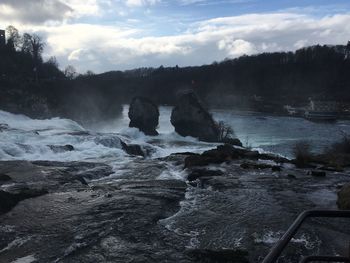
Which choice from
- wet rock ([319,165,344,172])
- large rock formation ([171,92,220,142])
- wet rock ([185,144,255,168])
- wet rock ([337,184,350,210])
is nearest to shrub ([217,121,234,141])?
large rock formation ([171,92,220,142])

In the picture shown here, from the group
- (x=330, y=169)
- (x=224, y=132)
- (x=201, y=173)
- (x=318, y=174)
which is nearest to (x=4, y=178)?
(x=201, y=173)

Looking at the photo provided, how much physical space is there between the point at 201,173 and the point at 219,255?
14.9m

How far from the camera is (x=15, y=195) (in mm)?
20609

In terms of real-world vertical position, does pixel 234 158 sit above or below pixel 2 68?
below

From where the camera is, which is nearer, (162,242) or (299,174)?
(162,242)

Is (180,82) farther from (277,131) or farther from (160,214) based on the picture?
(160,214)

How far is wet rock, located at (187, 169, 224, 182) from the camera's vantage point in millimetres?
27709

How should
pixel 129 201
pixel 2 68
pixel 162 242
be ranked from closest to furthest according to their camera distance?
pixel 162 242
pixel 129 201
pixel 2 68

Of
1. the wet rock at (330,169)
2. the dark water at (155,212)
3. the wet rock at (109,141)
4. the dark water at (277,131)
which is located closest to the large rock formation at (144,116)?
the dark water at (277,131)

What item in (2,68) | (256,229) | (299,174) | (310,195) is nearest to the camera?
(256,229)

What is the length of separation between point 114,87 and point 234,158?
9840cm

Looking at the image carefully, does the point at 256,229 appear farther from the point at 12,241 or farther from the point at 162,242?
the point at 12,241

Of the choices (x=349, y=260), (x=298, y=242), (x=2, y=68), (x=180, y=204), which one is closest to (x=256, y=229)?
(x=298, y=242)

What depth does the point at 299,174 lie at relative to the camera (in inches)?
1162
